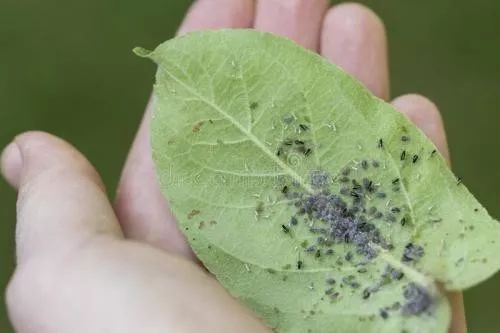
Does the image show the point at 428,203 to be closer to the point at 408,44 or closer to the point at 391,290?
the point at 391,290

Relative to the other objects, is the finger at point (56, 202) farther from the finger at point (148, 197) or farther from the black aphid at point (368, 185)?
the black aphid at point (368, 185)

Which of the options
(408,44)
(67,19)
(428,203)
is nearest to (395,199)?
(428,203)

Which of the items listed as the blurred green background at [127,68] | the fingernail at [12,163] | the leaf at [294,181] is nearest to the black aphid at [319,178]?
the leaf at [294,181]

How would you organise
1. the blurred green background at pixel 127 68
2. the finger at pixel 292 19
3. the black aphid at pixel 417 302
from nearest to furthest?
the black aphid at pixel 417 302 < the finger at pixel 292 19 < the blurred green background at pixel 127 68

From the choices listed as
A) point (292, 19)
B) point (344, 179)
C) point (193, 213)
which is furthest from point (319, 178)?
point (292, 19)

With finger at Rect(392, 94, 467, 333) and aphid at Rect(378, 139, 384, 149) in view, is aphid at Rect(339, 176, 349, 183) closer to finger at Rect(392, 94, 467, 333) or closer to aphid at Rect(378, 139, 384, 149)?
aphid at Rect(378, 139, 384, 149)
